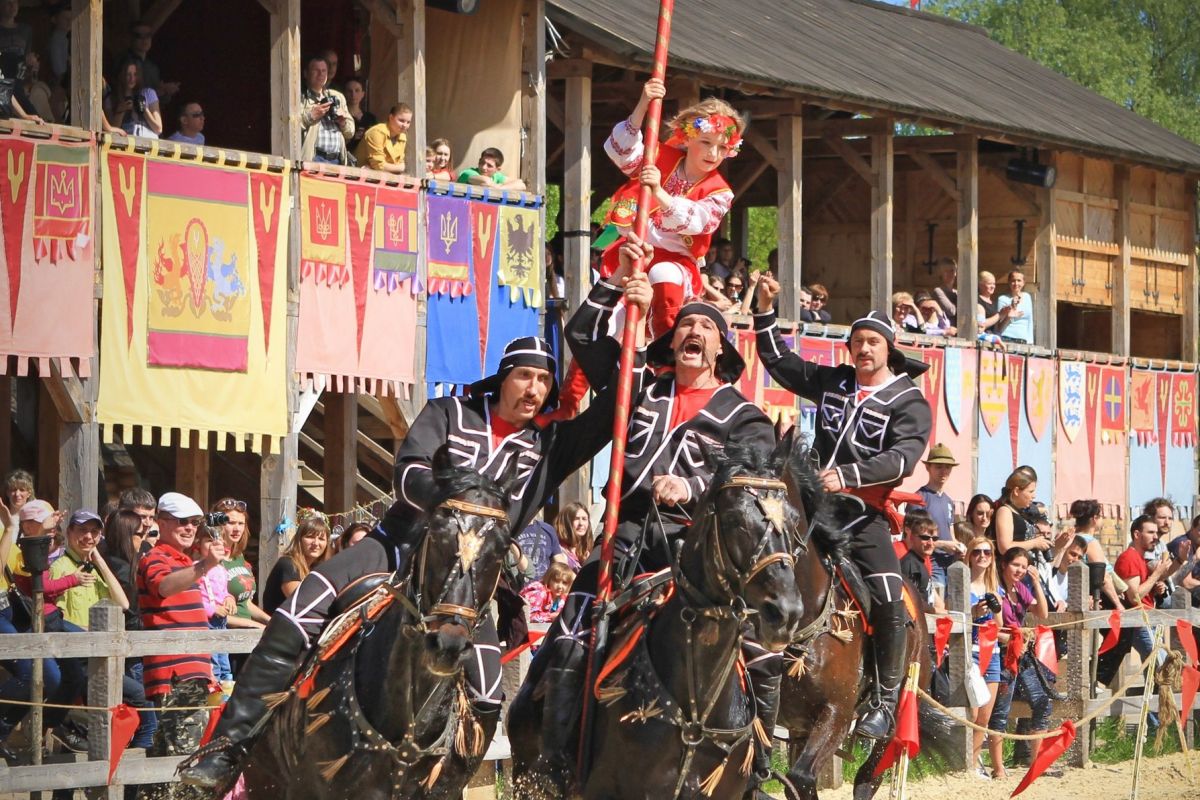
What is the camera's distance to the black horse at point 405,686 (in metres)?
6.89

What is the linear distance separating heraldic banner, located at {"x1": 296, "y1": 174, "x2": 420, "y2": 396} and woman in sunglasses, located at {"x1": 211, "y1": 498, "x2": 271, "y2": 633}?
4.24 metres

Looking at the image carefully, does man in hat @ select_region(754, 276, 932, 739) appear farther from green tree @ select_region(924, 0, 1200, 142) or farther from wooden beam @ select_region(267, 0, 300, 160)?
green tree @ select_region(924, 0, 1200, 142)

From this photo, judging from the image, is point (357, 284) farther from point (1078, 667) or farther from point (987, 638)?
point (1078, 667)

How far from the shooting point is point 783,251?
843 inches

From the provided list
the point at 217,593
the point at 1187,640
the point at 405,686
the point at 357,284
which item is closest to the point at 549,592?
the point at 217,593

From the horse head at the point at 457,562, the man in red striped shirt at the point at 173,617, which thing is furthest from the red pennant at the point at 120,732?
the horse head at the point at 457,562

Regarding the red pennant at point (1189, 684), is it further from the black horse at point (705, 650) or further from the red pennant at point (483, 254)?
the black horse at point (705, 650)

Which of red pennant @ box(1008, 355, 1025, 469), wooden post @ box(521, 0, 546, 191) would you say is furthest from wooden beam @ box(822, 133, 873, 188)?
wooden post @ box(521, 0, 546, 191)

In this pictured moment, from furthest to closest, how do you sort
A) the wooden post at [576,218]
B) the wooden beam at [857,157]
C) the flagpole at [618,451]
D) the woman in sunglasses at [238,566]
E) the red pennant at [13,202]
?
the wooden beam at [857,157] → the wooden post at [576,218] → the red pennant at [13,202] → the woman in sunglasses at [238,566] → the flagpole at [618,451]

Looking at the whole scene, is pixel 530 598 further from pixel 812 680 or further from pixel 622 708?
pixel 622 708

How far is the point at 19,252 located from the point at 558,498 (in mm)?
6528

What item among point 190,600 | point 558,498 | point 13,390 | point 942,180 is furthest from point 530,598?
point 942,180

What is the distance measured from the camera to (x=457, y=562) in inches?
271

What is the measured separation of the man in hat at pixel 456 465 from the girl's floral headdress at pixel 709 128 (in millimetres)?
1622
